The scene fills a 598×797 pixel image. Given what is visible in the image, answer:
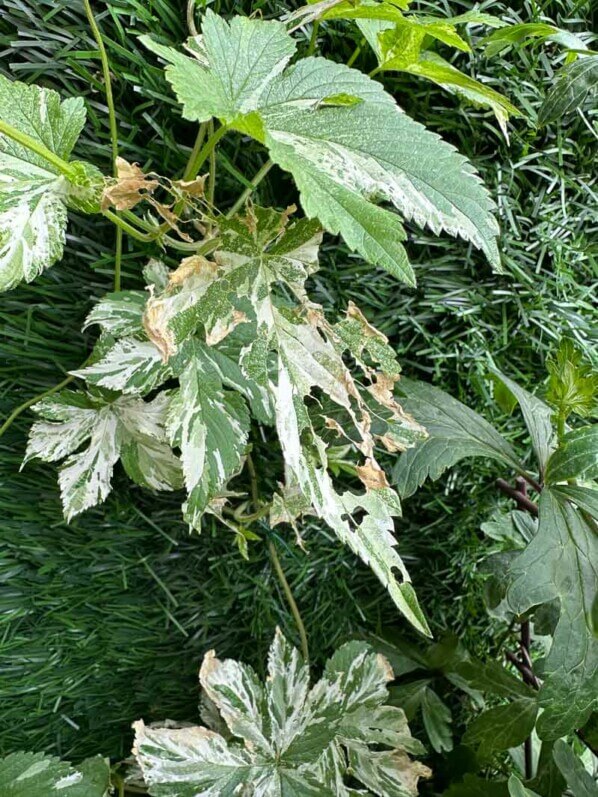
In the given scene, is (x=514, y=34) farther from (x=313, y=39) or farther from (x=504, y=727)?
(x=504, y=727)

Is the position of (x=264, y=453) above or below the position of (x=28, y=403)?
below

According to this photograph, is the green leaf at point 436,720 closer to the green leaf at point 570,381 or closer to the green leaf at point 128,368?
the green leaf at point 570,381

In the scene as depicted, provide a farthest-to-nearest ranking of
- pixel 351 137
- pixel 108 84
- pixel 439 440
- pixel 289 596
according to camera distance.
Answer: pixel 289 596 → pixel 439 440 → pixel 108 84 → pixel 351 137

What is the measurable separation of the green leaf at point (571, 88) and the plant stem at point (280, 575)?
43 cm

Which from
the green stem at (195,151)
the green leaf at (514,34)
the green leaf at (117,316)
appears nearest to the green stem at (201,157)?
the green stem at (195,151)

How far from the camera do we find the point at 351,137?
17.0 inches

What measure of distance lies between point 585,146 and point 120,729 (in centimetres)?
85

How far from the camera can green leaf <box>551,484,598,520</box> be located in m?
0.61

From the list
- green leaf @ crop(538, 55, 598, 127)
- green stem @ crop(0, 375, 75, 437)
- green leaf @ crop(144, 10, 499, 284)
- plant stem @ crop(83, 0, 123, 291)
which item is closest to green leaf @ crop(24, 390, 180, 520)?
green stem @ crop(0, 375, 75, 437)

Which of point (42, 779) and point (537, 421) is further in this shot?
point (537, 421)

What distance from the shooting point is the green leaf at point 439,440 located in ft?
2.12

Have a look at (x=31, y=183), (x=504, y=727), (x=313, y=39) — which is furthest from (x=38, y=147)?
(x=504, y=727)

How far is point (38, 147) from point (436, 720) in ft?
2.47

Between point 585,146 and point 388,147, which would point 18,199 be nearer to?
point 388,147
